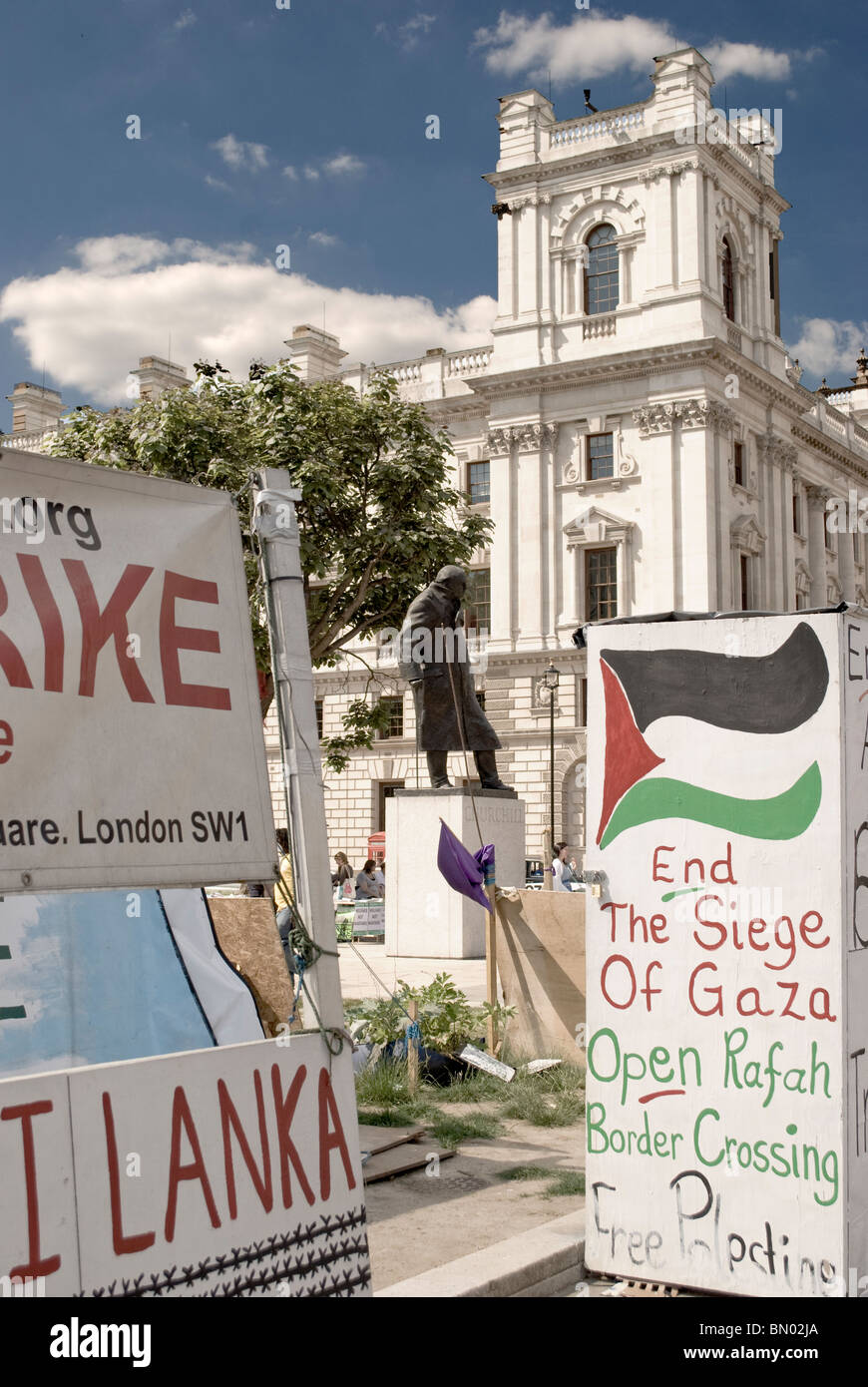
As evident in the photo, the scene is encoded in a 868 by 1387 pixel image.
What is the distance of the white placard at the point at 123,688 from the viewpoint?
A: 10.0ft

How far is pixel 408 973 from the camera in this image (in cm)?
1295

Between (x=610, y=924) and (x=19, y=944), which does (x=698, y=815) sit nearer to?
(x=610, y=924)

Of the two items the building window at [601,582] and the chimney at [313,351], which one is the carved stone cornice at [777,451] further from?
the chimney at [313,351]

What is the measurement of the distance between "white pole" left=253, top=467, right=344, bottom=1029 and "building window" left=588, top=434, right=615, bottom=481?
39821 mm

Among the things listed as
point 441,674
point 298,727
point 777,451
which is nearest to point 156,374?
point 777,451

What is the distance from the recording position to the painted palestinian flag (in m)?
4.63

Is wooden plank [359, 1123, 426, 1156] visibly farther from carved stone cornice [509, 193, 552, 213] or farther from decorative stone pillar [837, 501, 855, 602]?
decorative stone pillar [837, 501, 855, 602]

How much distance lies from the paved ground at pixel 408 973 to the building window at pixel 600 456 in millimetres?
30042

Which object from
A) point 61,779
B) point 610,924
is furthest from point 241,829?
point 610,924

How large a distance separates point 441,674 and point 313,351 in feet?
128

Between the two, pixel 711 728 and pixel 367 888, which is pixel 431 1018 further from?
pixel 367 888

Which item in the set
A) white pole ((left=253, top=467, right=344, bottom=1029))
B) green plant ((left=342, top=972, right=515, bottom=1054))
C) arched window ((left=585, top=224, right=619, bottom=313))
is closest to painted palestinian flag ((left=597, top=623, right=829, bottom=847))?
white pole ((left=253, top=467, right=344, bottom=1029))

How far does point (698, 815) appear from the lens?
15.8 ft

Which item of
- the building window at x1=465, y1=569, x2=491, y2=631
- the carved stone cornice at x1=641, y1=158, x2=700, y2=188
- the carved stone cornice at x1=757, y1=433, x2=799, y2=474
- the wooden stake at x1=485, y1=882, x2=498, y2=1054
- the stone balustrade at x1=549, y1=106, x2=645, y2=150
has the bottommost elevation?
the wooden stake at x1=485, y1=882, x2=498, y2=1054
